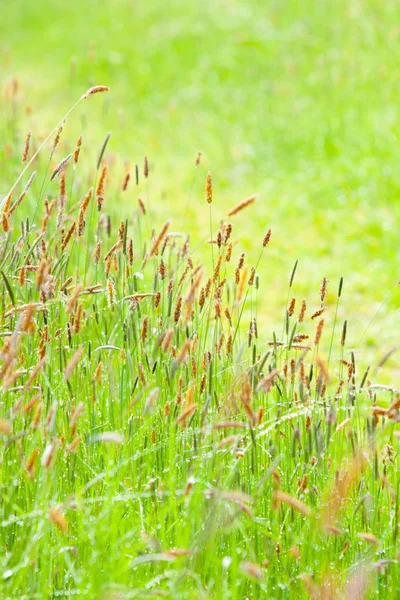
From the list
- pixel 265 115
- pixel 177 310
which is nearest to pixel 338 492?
pixel 177 310

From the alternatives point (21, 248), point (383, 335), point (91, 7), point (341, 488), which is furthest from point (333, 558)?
point (91, 7)

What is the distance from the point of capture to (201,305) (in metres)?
2.76

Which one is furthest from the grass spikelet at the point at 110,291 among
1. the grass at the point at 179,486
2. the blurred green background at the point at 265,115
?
the blurred green background at the point at 265,115

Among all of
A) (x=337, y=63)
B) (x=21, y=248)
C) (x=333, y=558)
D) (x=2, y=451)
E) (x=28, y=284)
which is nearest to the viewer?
(x=2, y=451)

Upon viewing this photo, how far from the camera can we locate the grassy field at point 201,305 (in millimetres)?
2281

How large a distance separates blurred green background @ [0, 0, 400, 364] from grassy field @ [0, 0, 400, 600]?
0.03m

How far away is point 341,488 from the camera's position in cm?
215

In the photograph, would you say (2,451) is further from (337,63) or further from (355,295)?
(337,63)

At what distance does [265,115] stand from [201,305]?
6.88 metres

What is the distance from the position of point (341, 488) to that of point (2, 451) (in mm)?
842

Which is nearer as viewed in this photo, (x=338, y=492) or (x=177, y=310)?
(x=338, y=492)

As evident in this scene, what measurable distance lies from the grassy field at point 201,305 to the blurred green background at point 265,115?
34 mm

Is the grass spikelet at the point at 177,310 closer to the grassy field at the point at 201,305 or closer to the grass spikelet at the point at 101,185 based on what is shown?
the grassy field at the point at 201,305

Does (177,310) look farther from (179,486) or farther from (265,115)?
(265,115)
